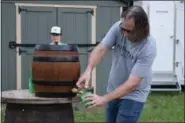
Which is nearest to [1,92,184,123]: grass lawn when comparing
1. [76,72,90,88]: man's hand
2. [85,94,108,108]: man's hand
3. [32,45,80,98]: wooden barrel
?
[32,45,80,98]: wooden barrel

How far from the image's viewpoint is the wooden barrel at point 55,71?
3936 mm

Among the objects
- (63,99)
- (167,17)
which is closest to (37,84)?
(63,99)

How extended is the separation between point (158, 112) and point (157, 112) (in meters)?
0.02

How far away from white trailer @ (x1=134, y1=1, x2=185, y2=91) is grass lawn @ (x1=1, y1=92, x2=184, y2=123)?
82 centimetres

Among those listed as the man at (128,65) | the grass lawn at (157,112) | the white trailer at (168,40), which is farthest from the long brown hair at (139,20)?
the white trailer at (168,40)

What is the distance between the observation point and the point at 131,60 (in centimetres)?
380

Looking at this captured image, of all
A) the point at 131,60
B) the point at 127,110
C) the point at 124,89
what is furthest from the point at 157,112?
the point at 124,89

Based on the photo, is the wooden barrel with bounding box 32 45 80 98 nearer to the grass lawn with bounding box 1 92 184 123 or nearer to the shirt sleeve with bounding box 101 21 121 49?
the shirt sleeve with bounding box 101 21 121 49

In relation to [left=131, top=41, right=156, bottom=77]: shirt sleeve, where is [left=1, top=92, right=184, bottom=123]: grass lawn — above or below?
below

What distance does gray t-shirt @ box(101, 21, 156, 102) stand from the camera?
12.1 ft

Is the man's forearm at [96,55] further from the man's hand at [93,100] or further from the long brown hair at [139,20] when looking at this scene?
the man's hand at [93,100]

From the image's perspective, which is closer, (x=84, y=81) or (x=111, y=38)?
(x=84, y=81)

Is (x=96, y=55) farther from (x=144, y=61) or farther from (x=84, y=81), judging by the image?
(x=144, y=61)

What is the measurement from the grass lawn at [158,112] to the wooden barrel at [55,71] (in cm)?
383
